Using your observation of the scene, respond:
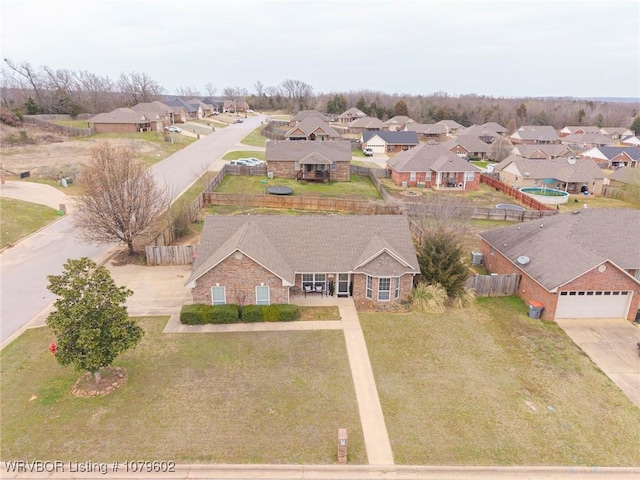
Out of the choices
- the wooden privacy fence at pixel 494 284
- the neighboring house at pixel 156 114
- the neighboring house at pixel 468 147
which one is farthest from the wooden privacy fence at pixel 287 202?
the neighboring house at pixel 156 114

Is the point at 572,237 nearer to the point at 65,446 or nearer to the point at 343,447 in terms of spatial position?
the point at 343,447

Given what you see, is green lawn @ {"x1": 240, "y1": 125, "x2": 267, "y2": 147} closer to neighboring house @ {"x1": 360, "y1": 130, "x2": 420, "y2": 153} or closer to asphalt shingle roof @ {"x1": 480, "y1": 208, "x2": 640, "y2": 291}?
neighboring house @ {"x1": 360, "y1": 130, "x2": 420, "y2": 153}

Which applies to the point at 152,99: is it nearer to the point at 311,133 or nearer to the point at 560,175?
the point at 311,133

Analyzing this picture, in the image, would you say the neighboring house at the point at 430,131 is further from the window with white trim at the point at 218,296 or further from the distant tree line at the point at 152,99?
the window with white trim at the point at 218,296

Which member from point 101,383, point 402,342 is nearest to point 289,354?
point 402,342

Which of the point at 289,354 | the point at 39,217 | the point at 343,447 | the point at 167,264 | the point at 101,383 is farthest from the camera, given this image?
the point at 39,217

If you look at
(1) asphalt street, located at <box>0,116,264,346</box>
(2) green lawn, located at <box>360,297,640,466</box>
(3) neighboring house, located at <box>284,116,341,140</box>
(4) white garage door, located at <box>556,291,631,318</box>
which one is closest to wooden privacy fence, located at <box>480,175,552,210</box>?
(4) white garage door, located at <box>556,291,631,318</box>
